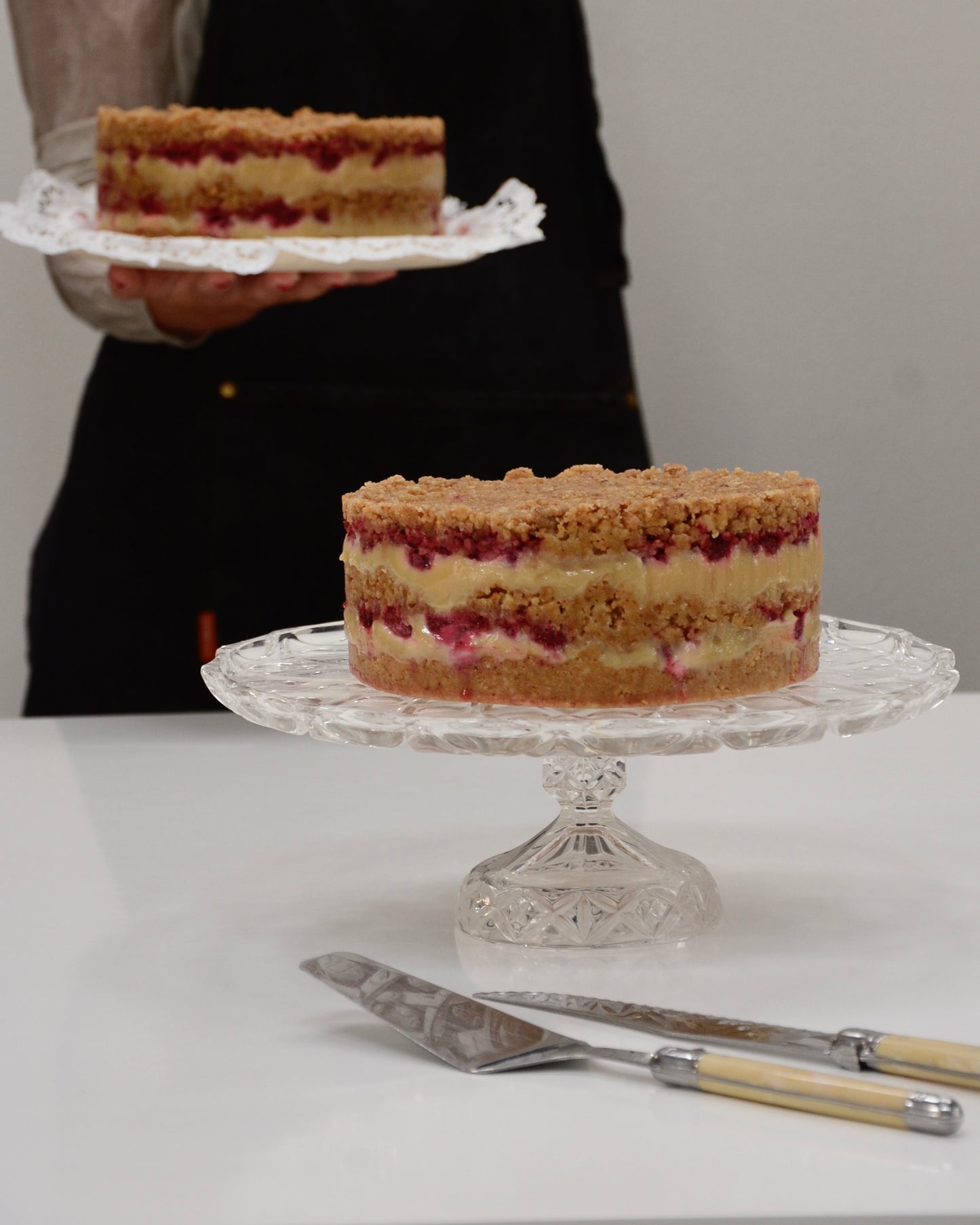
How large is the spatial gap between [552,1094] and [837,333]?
207 centimetres

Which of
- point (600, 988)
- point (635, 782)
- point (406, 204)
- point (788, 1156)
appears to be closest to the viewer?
point (788, 1156)

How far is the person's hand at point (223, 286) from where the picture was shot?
60.9 inches

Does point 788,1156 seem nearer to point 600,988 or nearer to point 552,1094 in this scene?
→ point 552,1094

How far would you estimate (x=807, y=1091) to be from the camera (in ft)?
2.23

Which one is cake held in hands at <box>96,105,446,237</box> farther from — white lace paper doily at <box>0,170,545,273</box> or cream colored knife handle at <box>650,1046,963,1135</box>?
cream colored knife handle at <box>650,1046,963,1135</box>

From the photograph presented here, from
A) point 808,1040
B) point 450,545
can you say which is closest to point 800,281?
point 450,545

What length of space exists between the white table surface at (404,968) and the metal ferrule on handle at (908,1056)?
2cm

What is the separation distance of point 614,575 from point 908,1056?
0.30 m

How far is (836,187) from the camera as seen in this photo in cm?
257

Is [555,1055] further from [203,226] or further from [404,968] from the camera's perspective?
[203,226]

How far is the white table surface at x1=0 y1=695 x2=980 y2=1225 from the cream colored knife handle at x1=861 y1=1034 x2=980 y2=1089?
0.04 feet

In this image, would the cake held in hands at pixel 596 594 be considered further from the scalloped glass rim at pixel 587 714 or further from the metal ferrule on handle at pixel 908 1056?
the metal ferrule on handle at pixel 908 1056

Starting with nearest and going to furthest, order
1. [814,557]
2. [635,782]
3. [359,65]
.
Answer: [814,557] < [635,782] < [359,65]

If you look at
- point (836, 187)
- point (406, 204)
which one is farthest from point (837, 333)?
point (406, 204)
